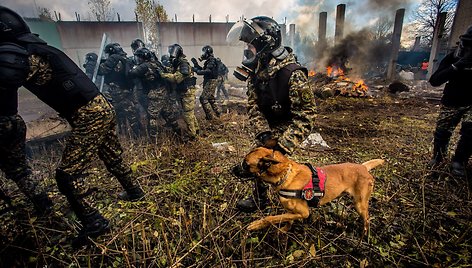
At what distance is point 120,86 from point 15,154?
3632 mm

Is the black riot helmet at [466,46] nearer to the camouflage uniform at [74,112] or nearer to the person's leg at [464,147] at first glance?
the person's leg at [464,147]

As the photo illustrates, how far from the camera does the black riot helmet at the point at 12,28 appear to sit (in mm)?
1825

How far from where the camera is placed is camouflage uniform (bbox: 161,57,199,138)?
212 inches

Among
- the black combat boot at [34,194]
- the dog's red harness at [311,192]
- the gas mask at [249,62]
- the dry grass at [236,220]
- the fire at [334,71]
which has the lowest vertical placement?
the dry grass at [236,220]

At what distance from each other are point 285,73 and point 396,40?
1700cm

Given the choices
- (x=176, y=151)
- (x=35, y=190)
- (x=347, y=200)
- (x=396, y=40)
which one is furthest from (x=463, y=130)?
(x=396, y=40)

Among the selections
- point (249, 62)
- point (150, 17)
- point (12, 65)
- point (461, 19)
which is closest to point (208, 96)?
point (249, 62)

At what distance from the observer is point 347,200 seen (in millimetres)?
2744

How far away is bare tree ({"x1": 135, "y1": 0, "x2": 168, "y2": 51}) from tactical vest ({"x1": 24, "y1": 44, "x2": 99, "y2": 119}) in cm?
1994

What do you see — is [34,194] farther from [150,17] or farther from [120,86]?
[150,17]

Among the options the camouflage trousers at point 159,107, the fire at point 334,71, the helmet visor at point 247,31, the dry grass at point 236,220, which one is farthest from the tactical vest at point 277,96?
the fire at point 334,71

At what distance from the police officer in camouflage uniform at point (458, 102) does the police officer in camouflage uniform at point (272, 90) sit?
230cm

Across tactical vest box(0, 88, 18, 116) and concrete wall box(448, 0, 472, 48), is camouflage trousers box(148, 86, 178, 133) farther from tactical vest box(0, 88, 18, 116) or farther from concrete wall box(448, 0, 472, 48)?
concrete wall box(448, 0, 472, 48)

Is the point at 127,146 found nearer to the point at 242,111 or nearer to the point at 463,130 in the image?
the point at 242,111
